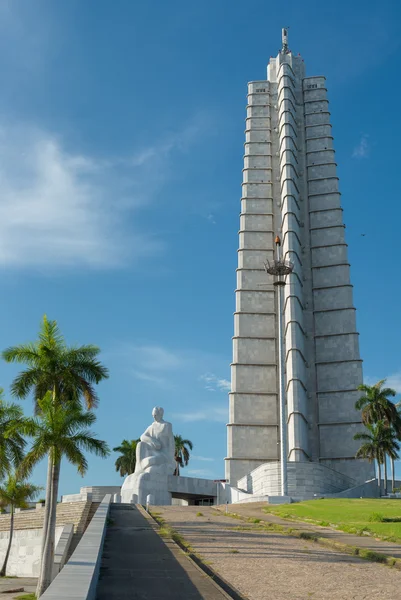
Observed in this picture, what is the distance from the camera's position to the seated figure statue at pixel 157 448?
41406 mm

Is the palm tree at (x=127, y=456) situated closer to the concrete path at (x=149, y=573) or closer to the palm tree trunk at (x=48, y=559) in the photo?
the palm tree trunk at (x=48, y=559)

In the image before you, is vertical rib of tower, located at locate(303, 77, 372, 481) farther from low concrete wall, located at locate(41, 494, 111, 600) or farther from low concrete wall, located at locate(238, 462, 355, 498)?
low concrete wall, located at locate(41, 494, 111, 600)

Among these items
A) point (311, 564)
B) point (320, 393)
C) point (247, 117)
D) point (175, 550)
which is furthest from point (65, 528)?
point (247, 117)

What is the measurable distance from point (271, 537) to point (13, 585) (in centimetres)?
1786

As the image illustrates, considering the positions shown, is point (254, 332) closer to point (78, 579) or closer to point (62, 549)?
point (62, 549)

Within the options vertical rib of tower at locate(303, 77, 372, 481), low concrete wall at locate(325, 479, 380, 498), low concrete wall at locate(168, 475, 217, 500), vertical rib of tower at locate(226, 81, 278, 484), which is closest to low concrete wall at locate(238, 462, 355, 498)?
low concrete wall at locate(325, 479, 380, 498)

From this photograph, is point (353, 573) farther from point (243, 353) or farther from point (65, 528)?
point (243, 353)

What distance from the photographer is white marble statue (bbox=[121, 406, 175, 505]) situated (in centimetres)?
4016

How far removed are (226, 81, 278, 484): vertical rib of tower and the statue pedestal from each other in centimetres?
1612

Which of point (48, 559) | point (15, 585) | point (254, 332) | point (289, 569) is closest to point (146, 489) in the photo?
point (15, 585)

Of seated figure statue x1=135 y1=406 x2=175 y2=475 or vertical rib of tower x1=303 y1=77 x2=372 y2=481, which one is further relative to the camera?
vertical rib of tower x1=303 y1=77 x2=372 y2=481

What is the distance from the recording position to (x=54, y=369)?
24734 millimetres

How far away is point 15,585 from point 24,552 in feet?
10.7

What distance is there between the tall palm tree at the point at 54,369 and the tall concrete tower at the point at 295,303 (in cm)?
2885
